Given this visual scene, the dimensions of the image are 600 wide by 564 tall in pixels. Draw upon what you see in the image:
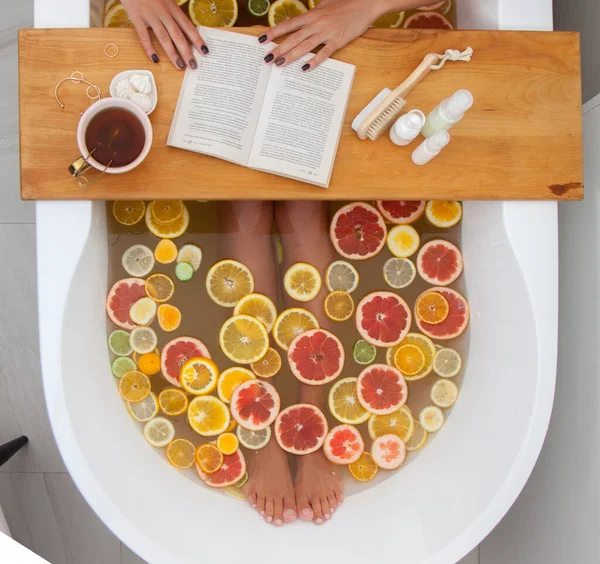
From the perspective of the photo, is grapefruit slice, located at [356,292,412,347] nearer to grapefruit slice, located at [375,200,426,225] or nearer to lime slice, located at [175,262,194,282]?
grapefruit slice, located at [375,200,426,225]

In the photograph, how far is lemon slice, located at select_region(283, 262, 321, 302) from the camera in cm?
166

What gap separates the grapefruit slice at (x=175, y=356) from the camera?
64.1 inches

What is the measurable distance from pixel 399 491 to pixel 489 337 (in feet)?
1.66

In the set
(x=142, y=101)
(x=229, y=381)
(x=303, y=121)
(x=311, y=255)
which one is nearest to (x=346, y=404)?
(x=229, y=381)

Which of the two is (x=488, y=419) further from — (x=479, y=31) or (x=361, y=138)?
(x=479, y=31)

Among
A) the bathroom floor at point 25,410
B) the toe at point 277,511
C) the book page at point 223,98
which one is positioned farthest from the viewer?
the bathroom floor at point 25,410

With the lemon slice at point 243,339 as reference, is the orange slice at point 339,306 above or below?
above

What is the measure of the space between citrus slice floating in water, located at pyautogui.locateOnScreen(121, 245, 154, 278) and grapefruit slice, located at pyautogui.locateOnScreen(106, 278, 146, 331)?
3cm

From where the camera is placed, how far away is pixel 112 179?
4.17 ft

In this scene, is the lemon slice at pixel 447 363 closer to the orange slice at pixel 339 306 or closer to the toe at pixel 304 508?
the orange slice at pixel 339 306

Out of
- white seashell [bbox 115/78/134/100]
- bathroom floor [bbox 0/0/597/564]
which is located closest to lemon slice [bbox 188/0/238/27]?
white seashell [bbox 115/78/134/100]

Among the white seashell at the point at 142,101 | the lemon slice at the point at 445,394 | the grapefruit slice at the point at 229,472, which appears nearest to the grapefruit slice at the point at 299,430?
the grapefruit slice at the point at 229,472

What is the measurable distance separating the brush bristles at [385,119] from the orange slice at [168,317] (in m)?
0.76

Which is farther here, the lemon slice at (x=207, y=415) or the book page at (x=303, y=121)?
the lemon slice at (x=207, y=415)
